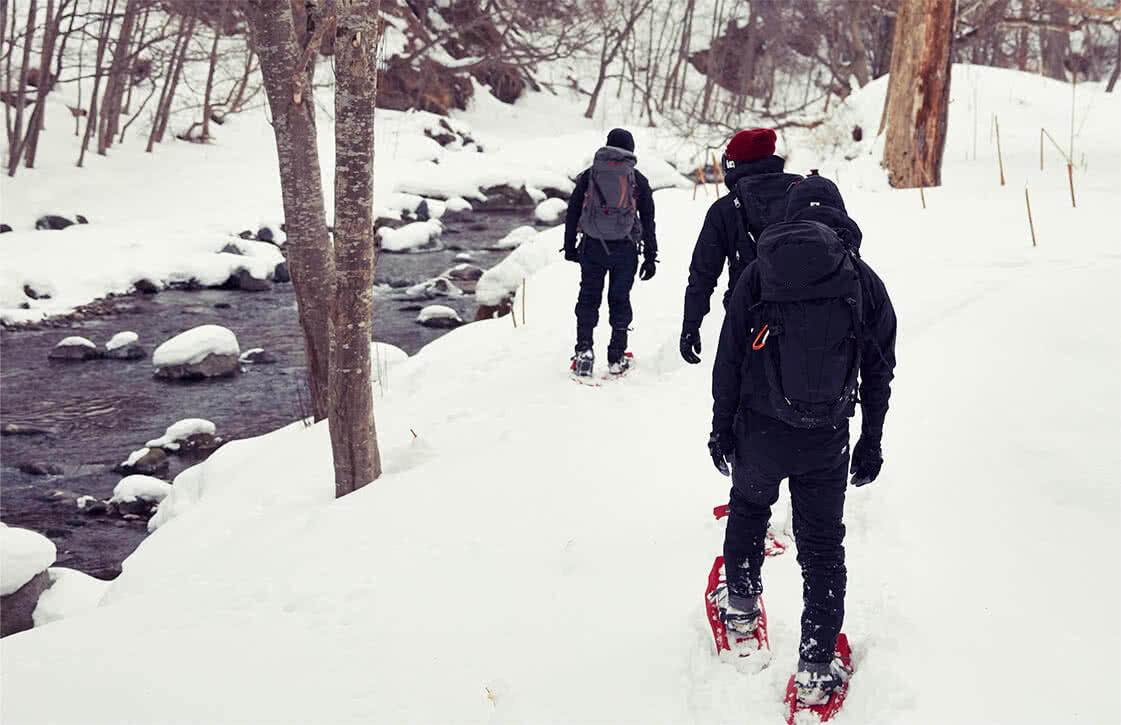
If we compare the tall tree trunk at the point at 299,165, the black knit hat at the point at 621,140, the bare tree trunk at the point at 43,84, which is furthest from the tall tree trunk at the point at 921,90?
the bare tree trunk at the point at 43,84

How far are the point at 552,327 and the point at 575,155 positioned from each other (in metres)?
19.1

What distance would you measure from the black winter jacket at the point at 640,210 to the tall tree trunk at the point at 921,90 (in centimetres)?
618

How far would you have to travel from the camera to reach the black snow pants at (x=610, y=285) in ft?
22.2

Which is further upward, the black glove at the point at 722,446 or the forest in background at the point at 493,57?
the forest in background at the point at 493,57

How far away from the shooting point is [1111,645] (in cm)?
325

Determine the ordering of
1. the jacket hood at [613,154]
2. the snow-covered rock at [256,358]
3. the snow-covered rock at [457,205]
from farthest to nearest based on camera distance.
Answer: the snow-covered rock at [457,205], the snow-covered rock at [256,358], the jacket hood at [613,154]

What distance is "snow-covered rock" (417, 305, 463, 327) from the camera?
43.0 ft

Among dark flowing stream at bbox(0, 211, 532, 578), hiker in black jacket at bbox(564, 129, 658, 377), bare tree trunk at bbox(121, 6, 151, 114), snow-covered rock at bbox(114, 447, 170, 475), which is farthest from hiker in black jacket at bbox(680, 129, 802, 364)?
bare tree trunk at bbox(121, 6, 151, 114)

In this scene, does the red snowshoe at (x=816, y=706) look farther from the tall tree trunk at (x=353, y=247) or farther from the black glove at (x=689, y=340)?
the tall tree trunk at (x=353, y=247)

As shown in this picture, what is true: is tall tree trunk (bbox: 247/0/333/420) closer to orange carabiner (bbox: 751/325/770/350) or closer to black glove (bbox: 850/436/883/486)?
orange carabiner (bbox: 751/325/770/350)

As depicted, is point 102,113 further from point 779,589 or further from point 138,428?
point 779,589

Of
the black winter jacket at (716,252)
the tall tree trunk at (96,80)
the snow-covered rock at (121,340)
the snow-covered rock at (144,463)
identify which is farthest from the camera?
the tall tree trunk at (96,80)

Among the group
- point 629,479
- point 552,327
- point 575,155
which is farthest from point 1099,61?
point 629,479

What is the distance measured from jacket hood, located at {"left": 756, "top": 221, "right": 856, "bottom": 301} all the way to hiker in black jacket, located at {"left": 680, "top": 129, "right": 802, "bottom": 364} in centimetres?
104
